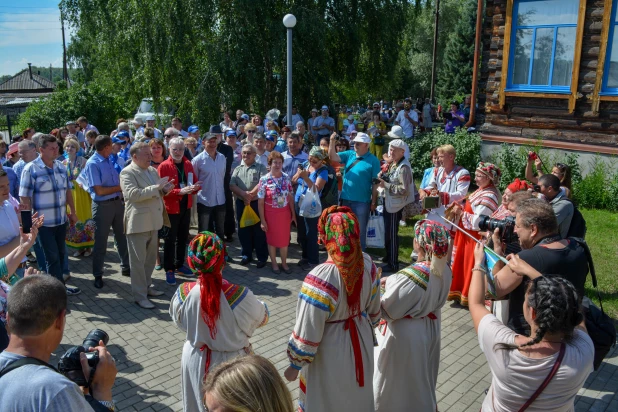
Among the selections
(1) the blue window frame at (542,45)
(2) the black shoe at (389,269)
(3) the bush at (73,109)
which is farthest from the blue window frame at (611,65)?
→ (3) the bush at (73,109)

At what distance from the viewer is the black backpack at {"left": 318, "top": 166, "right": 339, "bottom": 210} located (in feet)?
25.0

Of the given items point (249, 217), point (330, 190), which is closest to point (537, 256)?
point (330, 190)

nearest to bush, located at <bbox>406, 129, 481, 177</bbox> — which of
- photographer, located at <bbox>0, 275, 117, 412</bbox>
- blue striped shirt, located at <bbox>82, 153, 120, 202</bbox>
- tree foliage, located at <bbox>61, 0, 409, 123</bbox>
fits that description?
tree foliage, located at <bbox>61, 0, 409, 123</bbox>

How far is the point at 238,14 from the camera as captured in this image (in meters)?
15.3

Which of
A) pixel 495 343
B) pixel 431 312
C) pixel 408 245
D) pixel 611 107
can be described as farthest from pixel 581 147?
pixel 495 343

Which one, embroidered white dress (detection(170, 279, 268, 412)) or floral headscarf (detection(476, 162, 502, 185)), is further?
floral headscarf (detection(476, 162, 502, 185))

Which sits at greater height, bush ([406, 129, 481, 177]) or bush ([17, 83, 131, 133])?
bush ([17, 83, 131, 133])

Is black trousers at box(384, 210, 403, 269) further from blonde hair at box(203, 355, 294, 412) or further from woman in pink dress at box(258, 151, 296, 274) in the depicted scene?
blonde hair at box(203, 355, 294, 412)

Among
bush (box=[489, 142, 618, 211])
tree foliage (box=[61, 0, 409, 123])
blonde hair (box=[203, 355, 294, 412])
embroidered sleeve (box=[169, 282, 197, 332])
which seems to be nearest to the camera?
blonde hair (box=[203, 355, 294, 412])

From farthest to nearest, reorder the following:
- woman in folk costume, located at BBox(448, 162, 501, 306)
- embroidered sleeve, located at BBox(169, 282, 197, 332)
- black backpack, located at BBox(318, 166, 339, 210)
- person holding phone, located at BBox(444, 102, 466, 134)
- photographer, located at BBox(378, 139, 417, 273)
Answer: person holding phone, located at BBox(444, 102, 466, 134)
black backpack, located at BBox(318, 166, 339, 210)
photographer, located at BBox(378, 139, 417, 273)
woman in folk costume, located at BBox(448, 162, 501, 306)
embroidered sleeve, located at BBox(169, 282, 197, 332)

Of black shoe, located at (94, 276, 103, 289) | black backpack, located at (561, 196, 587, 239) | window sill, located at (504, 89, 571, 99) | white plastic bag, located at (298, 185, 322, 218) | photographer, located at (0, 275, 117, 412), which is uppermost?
window sill, located at (504, 89, 571, 99)

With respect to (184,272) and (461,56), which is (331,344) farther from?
(461,56)

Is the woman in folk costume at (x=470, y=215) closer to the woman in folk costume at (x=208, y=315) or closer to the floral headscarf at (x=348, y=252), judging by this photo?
the floral headscarf at (x=348, y=252)

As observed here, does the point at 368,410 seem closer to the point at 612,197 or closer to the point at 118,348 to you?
the point at 118,348
